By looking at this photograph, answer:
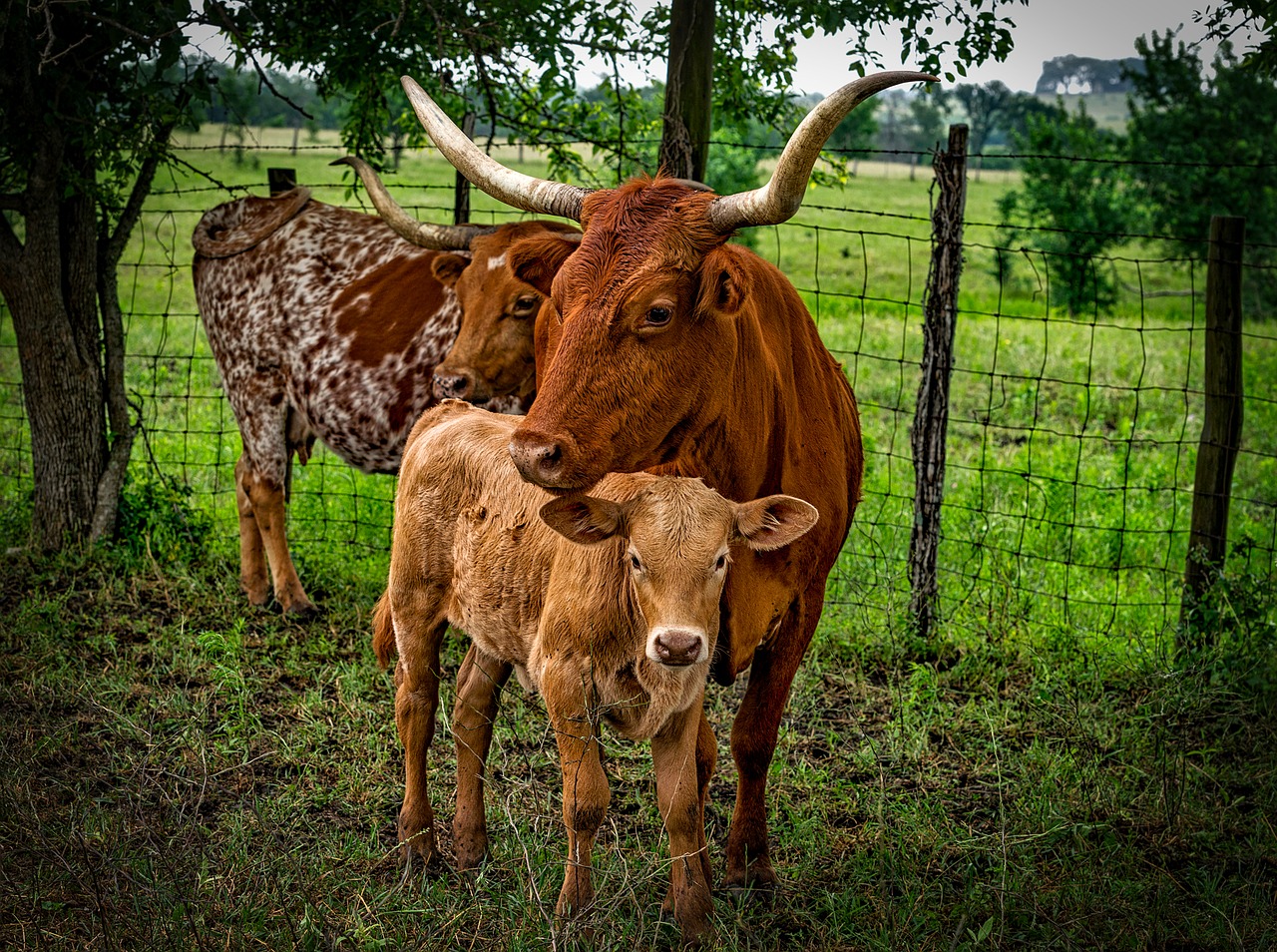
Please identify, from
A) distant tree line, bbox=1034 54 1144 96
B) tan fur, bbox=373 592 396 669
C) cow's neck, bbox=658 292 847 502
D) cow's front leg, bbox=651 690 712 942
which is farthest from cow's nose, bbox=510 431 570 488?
distant tree line, bbox=1034 54 1144 96

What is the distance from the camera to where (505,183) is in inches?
139

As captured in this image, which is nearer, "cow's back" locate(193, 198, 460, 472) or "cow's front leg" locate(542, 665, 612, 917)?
"cow's front leg" locate(542, 665, 612, 917)

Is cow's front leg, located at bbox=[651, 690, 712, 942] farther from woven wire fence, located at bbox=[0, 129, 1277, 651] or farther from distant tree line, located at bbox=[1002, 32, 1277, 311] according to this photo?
distant tree line, located at bbox=[1002, 32, 1277, 311]

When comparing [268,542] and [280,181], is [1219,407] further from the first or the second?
[280,181]

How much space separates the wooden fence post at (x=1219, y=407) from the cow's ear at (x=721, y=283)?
3.35 meters

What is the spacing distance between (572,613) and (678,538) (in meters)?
0.45

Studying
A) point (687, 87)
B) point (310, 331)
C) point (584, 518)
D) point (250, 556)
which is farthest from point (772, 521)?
point (250, 556)

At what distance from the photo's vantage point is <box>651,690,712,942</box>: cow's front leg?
348 centimetres

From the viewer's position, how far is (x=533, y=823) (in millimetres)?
4082

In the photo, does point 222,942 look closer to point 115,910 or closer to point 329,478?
point 115,910

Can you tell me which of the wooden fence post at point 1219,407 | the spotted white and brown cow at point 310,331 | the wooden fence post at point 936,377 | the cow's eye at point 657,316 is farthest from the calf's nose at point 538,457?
the wooden fence post at point 1219,407

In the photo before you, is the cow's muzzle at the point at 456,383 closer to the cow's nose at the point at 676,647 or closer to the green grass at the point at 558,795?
the green grass at the point at 558,795

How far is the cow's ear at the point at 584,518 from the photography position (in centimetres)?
312

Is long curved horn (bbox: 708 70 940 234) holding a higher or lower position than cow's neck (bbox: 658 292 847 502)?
higher
